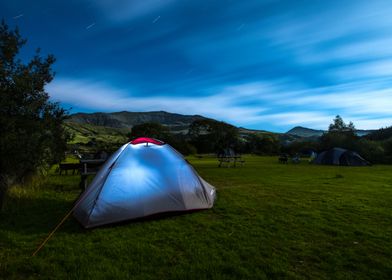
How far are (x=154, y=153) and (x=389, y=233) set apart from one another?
230 inches

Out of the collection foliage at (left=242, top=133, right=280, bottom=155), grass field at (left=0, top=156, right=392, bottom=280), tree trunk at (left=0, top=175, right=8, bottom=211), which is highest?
foliage at (left=242, top=133, right=280, bottom=155)

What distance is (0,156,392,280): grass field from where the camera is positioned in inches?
156

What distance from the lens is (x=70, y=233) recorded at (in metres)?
5.58

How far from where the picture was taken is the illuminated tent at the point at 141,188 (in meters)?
6.09

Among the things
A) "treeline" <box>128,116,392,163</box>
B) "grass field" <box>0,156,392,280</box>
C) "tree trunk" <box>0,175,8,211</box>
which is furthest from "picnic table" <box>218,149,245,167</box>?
"treeline" <box>128,116,392,163</box>

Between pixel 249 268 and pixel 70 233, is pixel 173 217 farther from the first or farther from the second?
pixel 249 268

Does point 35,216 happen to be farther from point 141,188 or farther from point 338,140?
point 338,140

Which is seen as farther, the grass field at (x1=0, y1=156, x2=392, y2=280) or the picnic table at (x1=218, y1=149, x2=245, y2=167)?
the picnic table at (x1=218, y1=149, x2=245, y2=167)

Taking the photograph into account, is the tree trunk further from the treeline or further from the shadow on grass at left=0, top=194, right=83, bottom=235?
the treeline

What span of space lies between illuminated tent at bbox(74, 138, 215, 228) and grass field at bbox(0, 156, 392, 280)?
0.30m

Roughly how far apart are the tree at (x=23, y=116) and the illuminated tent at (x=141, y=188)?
6.47 feet

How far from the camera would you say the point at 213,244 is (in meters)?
5.00

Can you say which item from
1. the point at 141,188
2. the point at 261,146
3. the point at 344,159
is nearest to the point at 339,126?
the point at 261,146

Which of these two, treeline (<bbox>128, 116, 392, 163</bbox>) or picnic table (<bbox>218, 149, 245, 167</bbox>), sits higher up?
treeline (<bbox>128, 116, 392, 163</bbox>)
